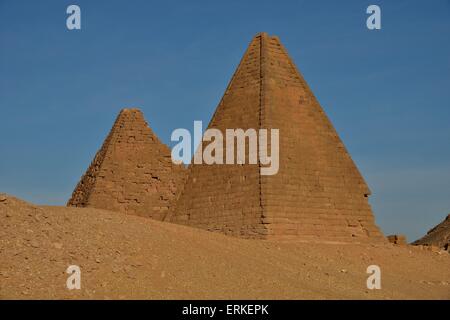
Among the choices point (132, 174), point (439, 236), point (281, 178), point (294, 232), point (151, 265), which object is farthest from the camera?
point (439, 236)

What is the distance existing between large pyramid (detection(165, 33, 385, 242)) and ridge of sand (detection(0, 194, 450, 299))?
6.57 feet

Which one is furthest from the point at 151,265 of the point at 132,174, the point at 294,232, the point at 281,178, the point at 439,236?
the point at 439,236

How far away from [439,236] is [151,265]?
1089 inches

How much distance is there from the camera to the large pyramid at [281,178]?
19.3 m

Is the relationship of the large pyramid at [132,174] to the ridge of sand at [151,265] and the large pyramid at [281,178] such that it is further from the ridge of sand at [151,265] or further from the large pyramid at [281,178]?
the ridge of sand at [151,265]

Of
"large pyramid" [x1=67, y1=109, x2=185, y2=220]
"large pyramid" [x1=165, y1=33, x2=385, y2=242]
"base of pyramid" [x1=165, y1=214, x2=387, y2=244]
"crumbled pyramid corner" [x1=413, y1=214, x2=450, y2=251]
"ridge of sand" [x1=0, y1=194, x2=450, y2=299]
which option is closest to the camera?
"ridge of sand" [x1=0, y1=194, x2=450, y2=299]

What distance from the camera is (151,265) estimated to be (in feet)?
42.1

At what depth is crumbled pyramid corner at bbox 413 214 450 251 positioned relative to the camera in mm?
35281

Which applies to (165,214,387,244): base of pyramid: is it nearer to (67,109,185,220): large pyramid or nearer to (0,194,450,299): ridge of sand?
(0,194,450,299): ridge of sand

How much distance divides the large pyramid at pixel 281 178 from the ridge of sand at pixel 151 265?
6.57 feet

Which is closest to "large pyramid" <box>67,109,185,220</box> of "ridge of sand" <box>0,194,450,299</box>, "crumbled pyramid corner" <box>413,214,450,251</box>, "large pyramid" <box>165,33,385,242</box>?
"large pyramid" <box>165,33,385,242</box>

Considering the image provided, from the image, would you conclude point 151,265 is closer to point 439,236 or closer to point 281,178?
point 281,178
